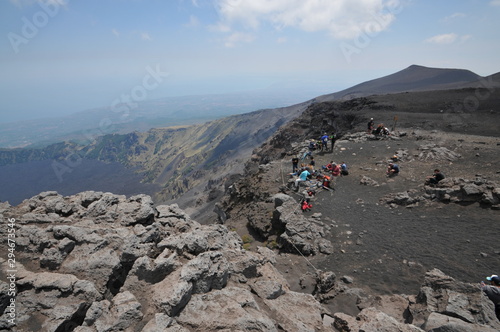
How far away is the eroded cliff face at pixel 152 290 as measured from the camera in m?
6.60

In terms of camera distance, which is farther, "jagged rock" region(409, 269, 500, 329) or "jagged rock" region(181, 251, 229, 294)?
"jagged rock" region(181, 251, 229, 294)

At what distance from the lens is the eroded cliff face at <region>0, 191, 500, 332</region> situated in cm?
660

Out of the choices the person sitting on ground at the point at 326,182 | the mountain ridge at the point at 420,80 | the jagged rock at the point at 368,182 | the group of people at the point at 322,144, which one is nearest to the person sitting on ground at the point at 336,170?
the person sitting on ground at the point at 326,182

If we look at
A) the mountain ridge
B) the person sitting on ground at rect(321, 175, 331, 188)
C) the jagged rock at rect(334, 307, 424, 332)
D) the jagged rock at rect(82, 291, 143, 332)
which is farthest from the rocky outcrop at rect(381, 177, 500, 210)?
the mountain ridge

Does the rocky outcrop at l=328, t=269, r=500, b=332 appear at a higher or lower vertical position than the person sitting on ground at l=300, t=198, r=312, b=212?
lower

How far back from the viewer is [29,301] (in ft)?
21.7

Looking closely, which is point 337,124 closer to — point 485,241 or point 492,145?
point 492,145

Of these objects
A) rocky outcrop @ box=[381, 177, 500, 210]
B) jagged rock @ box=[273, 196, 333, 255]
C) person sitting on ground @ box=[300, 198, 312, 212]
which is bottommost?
jagged rock @ box=[273, 196, 333, 255]

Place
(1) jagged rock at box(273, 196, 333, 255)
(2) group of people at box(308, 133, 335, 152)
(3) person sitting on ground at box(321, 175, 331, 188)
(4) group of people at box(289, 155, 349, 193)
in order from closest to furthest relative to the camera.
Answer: (1) jagged rock at box(273, 196, 333, 255), (3) person sitting on ground at box(321, 175, 331, 188), (4) group of people at box(289, 155, 349, 193), (2) group of people at box(308, 133, 335, 152)

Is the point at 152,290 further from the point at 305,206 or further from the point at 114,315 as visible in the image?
the point at 305,206

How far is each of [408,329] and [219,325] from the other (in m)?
5.12

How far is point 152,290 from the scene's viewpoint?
7711 millimetres

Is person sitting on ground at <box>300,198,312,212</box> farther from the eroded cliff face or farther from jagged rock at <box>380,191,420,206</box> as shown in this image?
the eroded cliff face

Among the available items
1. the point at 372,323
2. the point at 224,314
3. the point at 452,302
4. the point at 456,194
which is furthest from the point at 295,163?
the point at 224,314
